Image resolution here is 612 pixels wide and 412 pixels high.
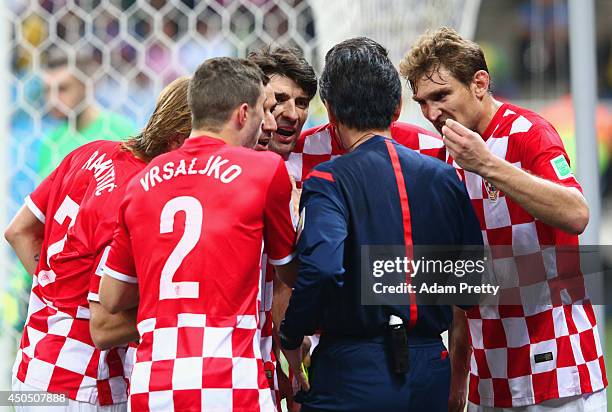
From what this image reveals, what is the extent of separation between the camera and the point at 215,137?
6.52 ft

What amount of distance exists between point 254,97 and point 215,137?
0.43 ft

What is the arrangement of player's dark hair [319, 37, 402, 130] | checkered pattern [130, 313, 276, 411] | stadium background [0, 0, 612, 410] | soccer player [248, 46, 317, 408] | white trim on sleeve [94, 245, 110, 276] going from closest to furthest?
checkered pattern [130, 313, 276, 411]
player's dark hair [319, 37, 402, 130]
white trim on sleeve [94, 245, 110, 276]
soccer player [248, 46, 317, 408]
stadium background [0, 0, 612, 410]

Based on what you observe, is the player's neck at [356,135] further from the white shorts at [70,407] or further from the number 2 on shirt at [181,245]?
the white shorts at [70,407]

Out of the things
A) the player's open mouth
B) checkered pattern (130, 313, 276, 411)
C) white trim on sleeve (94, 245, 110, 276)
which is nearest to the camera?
checkered pattern (130, 313, 276, 411)

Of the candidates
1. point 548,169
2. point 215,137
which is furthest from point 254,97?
point 548,169

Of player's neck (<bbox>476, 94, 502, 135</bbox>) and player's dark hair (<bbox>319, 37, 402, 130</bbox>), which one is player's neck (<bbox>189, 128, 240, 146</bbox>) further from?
player's neck (<bbox>476, 94, 502, 135</bbox>)

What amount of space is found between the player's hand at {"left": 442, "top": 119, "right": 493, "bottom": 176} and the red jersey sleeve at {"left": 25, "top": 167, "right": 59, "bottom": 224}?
1.17 m

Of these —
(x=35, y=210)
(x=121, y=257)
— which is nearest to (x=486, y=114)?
(x=121, y=257)

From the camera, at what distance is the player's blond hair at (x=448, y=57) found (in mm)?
2359

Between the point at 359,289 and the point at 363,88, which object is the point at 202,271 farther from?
the point at 363,88

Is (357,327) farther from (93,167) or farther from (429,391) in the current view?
(93,167)

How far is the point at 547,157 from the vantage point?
2.20 meters

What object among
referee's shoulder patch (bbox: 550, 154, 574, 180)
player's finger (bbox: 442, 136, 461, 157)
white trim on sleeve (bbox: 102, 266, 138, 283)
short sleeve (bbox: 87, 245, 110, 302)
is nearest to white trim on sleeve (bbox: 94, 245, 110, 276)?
short sleeve (bbox: 87, 245, 110, 302)

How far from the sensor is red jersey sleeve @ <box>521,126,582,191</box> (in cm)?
216
